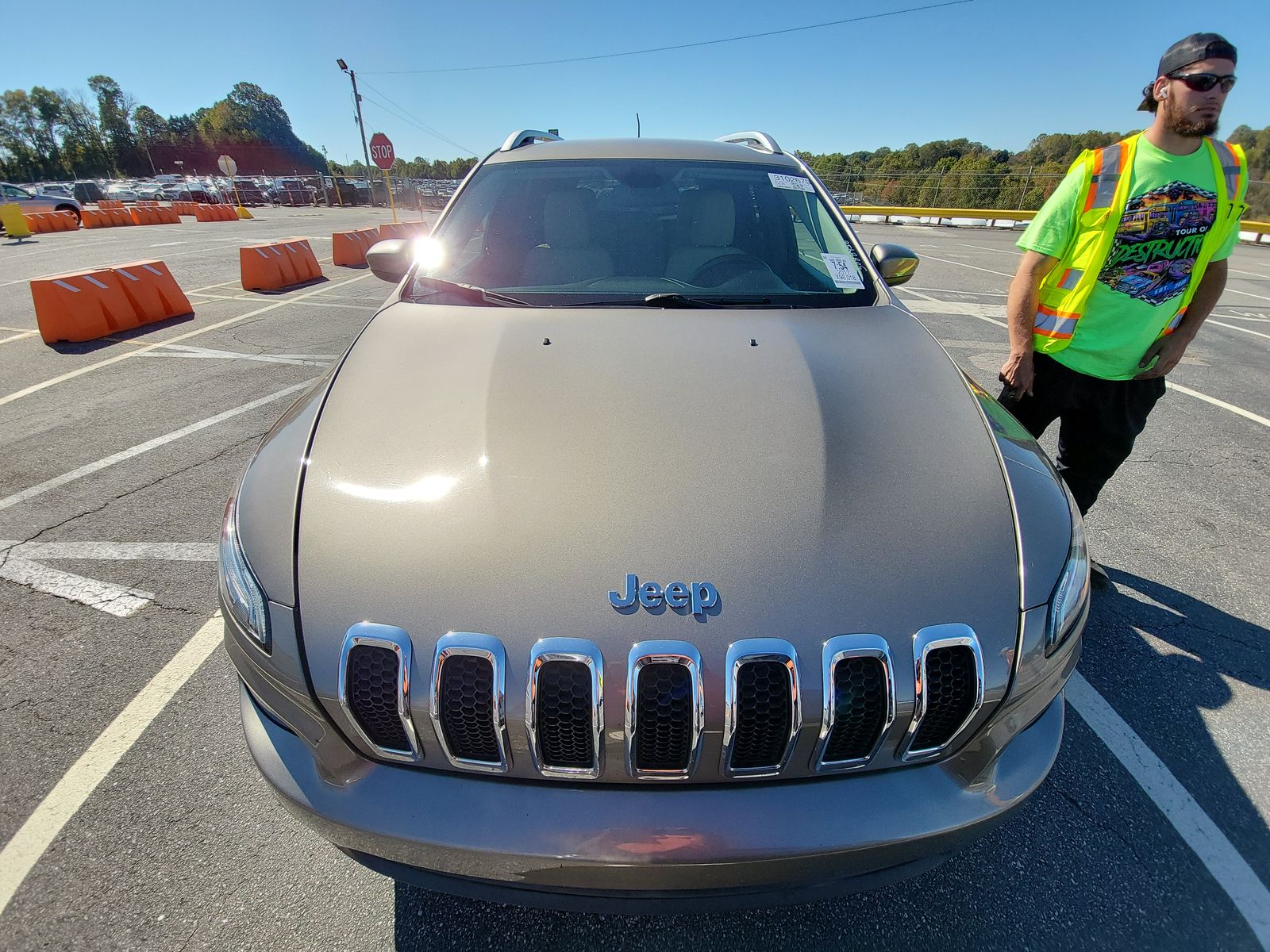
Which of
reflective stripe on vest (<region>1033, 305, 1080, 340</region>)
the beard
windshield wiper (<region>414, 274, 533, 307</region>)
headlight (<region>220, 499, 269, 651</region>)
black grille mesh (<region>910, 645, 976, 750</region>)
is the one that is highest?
the beard

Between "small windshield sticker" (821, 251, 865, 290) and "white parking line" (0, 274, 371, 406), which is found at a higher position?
"small windshield sticker" (821, 251, 865, 290)

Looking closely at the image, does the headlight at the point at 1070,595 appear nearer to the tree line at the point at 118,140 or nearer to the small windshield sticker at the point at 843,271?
the small windshield sticker at the point at 843,271

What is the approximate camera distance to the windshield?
7.49 ft

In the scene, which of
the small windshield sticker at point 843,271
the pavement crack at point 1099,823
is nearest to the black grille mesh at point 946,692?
the pavement crack at point 1099,823

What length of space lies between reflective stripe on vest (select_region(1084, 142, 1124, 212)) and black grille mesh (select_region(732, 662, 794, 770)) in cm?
217

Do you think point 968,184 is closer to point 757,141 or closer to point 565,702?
point 757,141

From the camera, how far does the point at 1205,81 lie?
2.00 metres

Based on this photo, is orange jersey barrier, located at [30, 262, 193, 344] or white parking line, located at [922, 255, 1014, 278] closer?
orange jersey barrier, located at [30, 262, 193, 344]

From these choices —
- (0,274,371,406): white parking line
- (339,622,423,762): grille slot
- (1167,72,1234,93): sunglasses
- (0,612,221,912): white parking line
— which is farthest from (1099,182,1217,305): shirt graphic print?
(0,274,371,406): white parking line

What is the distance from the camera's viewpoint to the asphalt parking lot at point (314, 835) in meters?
1.57

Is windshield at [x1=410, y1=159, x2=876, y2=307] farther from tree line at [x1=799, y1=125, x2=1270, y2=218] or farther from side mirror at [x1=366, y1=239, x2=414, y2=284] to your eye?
tree line at [x1=799, y1=125, x2=1270, y2=218]

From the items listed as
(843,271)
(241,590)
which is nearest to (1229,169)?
(843,271)

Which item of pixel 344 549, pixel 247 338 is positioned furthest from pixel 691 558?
pixel 247 338

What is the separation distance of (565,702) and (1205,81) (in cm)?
274
